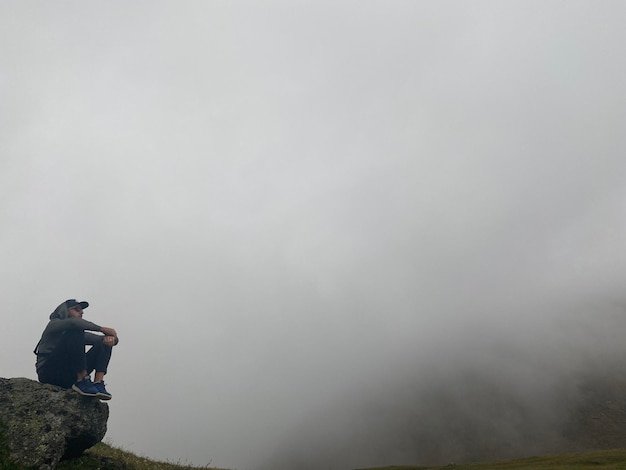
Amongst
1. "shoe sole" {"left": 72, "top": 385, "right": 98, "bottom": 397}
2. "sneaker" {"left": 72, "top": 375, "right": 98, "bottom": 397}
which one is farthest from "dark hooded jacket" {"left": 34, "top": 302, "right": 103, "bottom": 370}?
"shoe sole" {"left": 72, "top": 385, "right": 98, "bottom": 397}

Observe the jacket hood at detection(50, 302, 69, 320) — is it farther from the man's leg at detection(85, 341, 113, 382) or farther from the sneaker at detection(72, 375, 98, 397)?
the sneaker at detection(72, 375, 98, 397)

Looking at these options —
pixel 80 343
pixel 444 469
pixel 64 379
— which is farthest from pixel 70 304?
pixel 444 469

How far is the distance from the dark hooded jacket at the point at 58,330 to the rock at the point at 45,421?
1260 mm

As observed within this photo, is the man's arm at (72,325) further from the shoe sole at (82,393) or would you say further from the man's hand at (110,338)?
the shoe sole at (82,393)

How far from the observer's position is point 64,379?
1812cm

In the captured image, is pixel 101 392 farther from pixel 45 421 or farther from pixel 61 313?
pixel 61 313

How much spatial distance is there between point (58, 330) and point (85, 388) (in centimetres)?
227

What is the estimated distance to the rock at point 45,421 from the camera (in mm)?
14992

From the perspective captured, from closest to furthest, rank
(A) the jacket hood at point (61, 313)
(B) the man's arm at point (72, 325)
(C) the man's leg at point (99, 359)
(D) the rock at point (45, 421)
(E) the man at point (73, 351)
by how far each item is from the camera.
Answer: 1. (D) the rock at point (45, 421)
2. (B) the man's arm at point (72, 325)
3. (E) the man at point (73, 351)
4. (A) the jacket hood at point (61, 313)
5. (C) the man's leg at point (99, 359)

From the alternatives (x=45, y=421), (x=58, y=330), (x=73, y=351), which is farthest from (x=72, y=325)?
(x=45, y=421)

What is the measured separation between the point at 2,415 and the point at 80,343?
3.03 meters

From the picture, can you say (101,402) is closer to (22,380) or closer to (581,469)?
(22,380)

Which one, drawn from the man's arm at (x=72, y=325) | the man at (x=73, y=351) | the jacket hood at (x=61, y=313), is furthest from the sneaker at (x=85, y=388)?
the jacket hood at (x=61, y=313)

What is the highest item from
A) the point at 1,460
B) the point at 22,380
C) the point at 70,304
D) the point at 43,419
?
the point at 70,304
